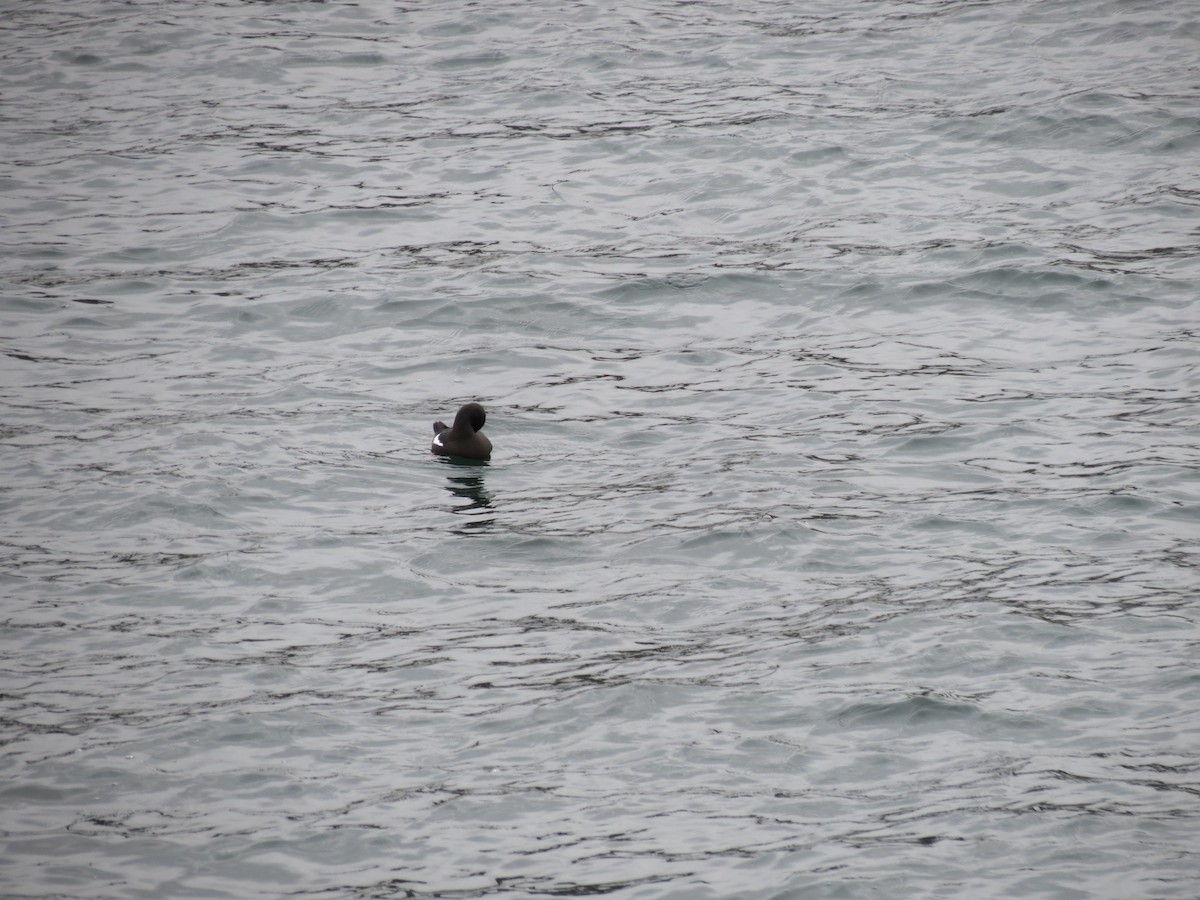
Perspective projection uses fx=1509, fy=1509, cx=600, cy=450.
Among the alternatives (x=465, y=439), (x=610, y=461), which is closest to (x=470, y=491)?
(x=465, y=439)

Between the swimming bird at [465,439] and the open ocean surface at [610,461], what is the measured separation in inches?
8.8

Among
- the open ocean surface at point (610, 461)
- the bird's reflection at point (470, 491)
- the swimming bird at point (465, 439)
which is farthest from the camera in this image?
the swimming bird at point (465, 439)

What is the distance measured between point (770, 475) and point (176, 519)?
4.63 metres

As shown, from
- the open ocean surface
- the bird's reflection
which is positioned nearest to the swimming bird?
the bird's reflection

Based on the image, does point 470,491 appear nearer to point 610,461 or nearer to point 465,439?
point 465,439

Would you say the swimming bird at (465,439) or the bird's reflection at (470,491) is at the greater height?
the swimming bird at (465,439)

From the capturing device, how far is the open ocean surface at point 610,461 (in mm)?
8062

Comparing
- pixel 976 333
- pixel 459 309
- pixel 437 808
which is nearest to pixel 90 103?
pixel 459 309

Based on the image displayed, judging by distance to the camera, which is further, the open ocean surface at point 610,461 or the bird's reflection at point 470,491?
the bird's reflection at point 470,491

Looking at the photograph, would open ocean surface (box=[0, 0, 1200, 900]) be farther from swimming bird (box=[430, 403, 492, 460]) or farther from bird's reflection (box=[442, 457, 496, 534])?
swimming bird (box=[430, 403, 492, 460])

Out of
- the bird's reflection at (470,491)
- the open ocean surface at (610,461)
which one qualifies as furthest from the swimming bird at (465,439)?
the open ocean surface at (610,461)

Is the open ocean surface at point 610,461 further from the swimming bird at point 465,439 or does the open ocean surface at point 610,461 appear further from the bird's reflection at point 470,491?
the swimming bird at point 465,439

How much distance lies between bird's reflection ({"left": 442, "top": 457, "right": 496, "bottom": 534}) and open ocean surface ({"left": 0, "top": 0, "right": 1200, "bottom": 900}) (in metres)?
0.06

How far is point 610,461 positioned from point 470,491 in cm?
120
